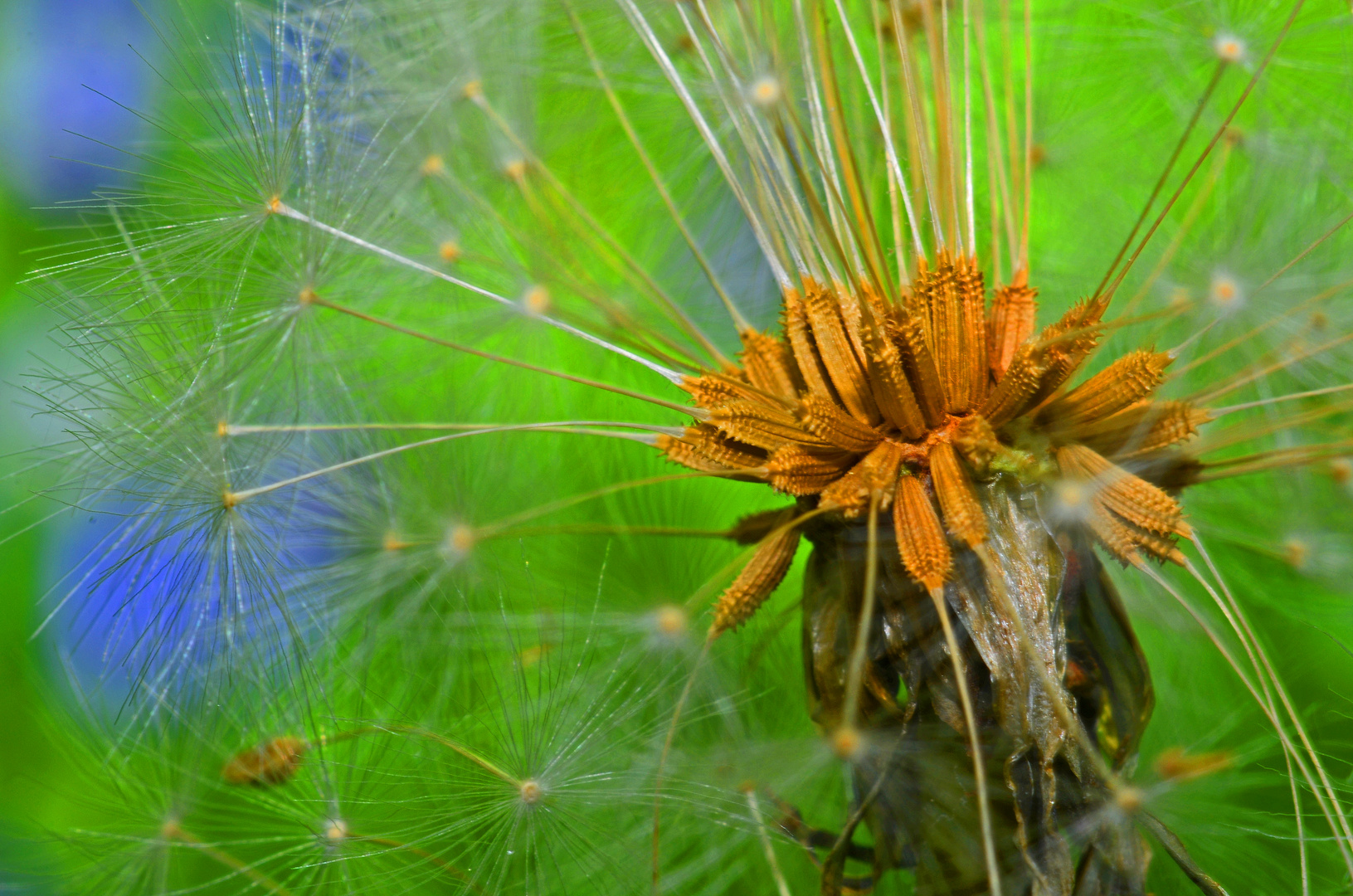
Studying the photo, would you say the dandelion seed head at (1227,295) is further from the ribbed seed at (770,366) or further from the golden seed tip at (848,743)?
the golden seed tip at (848,743)

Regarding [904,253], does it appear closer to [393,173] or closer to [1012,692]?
[1012,692]

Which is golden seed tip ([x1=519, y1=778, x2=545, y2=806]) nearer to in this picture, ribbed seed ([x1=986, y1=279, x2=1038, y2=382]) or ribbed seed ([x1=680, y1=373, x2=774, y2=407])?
ribbed seed ([x1=680, y1=373, x2=774, y2=407])

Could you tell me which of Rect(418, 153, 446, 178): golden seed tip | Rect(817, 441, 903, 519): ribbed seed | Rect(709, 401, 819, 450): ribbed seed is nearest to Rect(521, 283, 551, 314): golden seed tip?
Rect(418, 153, 446, 178): golden seed tip

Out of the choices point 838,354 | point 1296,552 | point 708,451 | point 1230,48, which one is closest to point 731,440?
point 708,451

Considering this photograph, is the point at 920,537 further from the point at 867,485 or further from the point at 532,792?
the point at 532,792

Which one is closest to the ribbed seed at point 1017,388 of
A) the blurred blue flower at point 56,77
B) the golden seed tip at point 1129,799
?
the golden seed tip at point 1129,799

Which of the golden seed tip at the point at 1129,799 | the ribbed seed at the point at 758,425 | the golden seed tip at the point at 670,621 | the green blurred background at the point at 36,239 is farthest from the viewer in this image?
the green blurred background at the point at 36,239

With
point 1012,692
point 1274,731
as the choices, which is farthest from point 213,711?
point 1274,731
